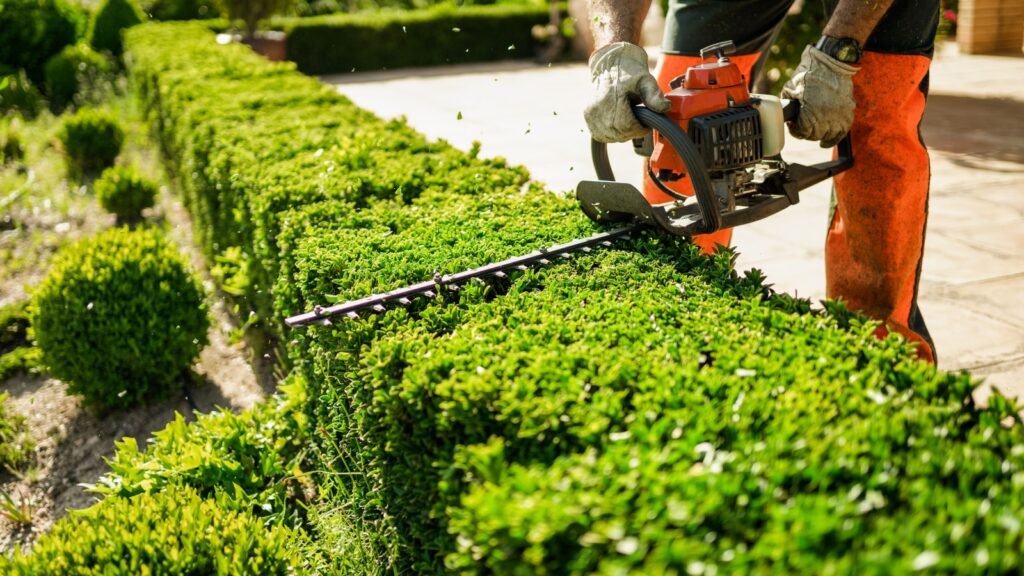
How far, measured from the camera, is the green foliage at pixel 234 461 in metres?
2.64

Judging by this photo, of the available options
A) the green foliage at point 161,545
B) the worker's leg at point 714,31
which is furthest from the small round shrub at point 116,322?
the worker's leg at point 714,31

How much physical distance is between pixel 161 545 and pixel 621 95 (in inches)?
61.6

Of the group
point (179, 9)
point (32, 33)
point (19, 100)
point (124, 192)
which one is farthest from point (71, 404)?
point (179, 9)

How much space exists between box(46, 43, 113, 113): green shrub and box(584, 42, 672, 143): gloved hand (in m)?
10.7

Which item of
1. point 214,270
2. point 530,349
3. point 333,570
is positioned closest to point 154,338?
point 214,270

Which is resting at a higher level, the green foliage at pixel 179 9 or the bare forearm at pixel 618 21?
the green foliage at pixel 179 9

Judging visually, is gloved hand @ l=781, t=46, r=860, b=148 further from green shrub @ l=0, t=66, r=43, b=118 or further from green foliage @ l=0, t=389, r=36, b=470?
green shrub @ l=0, t=66, r=43, b=118

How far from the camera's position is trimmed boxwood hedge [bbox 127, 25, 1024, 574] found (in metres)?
1.20

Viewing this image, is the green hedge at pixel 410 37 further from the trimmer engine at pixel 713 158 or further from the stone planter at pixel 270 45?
the trimmer engine at pixel 713 158

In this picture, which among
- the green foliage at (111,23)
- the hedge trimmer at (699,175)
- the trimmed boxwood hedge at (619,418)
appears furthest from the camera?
the green foliage at (111,23)

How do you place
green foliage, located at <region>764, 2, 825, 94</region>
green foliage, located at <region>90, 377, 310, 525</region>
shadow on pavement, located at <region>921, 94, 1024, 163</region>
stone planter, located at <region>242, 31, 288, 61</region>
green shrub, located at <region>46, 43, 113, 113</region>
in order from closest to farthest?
green foliage, located at <region>90, 377, 310, 525</region>
shadow on pavement, located at <region>921, 94, 1024, 163</region>
green foliage, located at <region>764, 2, 825, 94</region>
green shrub, located at <region>46, 43, 113, 113</region>
stone planter, located at <region>242, 31, 288, 61</region>

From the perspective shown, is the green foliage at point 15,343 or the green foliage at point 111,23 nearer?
the green foliage at point 15,343

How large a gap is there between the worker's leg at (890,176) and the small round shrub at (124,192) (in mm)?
5245

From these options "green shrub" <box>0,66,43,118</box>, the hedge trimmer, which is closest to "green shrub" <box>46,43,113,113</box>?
"green shrub" <box>0,66,43,118</box>
